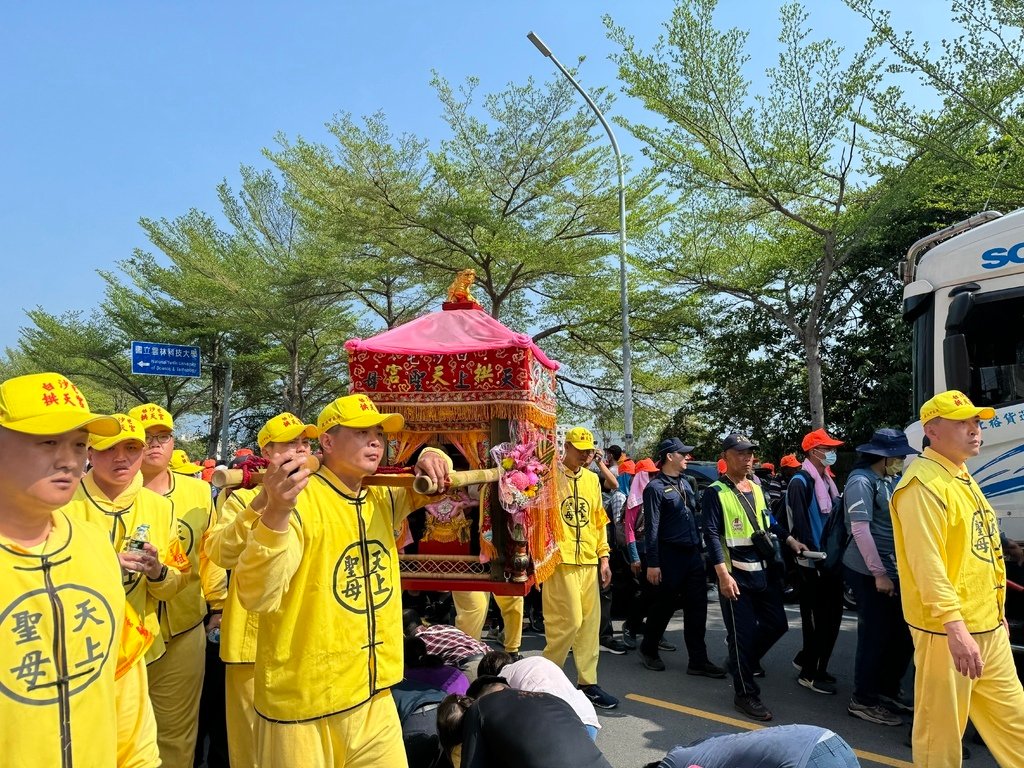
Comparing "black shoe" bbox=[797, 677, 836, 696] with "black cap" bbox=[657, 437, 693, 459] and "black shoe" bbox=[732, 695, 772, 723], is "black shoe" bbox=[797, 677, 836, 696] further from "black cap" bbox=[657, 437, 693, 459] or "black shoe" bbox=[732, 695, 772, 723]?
"black cap" bbox=[657, 437, 693, 459]

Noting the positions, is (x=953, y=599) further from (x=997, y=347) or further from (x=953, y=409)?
(x=997, y=347)

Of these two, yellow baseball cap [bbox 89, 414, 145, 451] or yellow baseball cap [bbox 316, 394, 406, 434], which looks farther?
yellow baseball cap [bbox 89, 414, 145, 451]

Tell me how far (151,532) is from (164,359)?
19704 mm

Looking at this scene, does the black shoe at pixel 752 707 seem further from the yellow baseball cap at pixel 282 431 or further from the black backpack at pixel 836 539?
the yellow baseball cap at pixel 282 431

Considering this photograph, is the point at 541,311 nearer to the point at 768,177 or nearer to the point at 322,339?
the point at 768,177

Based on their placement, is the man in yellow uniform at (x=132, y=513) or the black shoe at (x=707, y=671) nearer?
the man in yellow uniform at (x=132, y=513)

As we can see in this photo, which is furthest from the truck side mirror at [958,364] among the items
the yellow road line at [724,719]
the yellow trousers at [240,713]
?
the yellow trousers at [240,713]

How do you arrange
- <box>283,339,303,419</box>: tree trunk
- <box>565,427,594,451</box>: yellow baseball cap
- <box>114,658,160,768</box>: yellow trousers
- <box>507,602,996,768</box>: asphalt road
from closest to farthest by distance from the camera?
1. <box>114,658,160,768</box>: yellow trousers
2. <box>507,602,996,768</box>: asphalt road
3. <box>565,427,594,451</box>: yellow baseball cap
4. <box>283,339,303,419</box>: tree trunk

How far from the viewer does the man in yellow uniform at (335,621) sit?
2.43 metres

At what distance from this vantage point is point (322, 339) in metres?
22.8

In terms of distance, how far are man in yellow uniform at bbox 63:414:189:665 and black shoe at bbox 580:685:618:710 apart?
9.50 feet

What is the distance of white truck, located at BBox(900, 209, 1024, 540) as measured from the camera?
5.10m

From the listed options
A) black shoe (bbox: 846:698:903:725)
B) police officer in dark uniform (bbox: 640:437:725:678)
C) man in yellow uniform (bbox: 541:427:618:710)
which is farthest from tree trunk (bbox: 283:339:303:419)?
black shoe (bbox: 846:698:903:725)

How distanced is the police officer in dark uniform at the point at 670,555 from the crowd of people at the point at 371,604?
0.02 m
